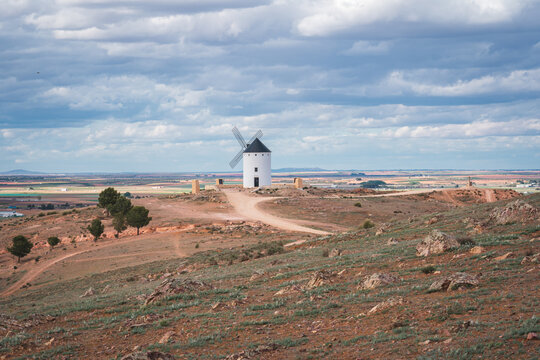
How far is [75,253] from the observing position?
44.5 metres

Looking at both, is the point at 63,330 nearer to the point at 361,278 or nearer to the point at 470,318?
the point at 361,278

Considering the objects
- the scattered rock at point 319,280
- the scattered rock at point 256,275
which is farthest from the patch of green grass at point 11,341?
the scattered rock at point 256,275

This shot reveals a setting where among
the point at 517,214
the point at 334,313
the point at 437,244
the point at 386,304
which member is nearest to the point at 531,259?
the point at 437,244

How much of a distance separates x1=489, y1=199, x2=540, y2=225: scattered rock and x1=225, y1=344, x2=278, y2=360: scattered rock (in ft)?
52.2

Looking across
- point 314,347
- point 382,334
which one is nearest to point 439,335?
point 382,334

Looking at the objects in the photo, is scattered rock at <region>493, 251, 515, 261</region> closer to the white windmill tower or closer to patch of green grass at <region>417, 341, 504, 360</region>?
patch of green grass at <region>417, 341, 504, 360</region>

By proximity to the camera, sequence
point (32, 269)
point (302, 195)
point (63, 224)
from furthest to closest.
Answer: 1. point (302, 195)
2. point (63, 224)
3. point (32, 269)

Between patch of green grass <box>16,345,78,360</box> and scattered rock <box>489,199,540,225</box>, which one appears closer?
patch of green grass <box>16,345,78,360</box>

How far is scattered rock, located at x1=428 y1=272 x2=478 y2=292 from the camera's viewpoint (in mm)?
13141

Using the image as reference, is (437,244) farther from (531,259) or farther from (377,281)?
(377,281)

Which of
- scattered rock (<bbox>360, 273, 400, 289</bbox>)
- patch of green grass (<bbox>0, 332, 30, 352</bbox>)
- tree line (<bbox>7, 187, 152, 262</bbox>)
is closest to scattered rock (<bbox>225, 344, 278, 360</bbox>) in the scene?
scattered rock (<bbox>360, 273, 400, 289</bbox>)

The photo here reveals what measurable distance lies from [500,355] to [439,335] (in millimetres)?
1610

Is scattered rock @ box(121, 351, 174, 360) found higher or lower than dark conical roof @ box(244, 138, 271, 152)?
lower

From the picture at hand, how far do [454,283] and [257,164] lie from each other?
67.7 metres
